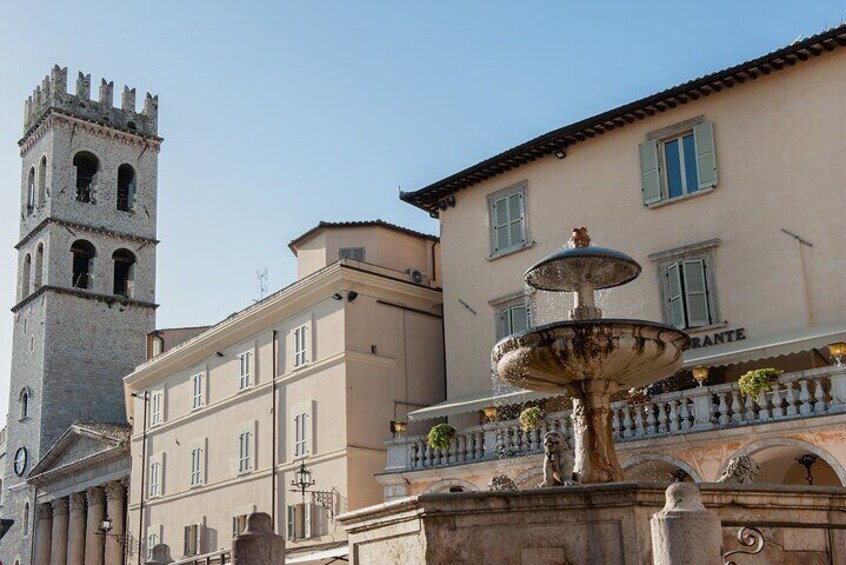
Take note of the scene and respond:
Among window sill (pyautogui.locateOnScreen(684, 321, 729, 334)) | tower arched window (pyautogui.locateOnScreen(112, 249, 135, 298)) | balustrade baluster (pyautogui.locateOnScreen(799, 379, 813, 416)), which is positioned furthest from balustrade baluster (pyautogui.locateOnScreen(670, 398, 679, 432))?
tower arched window (pyautogui.locateOnScreen(112, 249, 135, 298))

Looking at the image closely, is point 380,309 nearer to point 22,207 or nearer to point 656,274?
point 656,274

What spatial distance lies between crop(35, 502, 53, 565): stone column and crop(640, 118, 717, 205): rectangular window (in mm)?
44418

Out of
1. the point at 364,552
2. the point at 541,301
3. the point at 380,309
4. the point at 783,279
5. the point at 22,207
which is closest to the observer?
the point at 364,552

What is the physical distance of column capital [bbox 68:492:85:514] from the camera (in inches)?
2261

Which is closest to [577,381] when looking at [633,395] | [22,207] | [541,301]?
[633,395]

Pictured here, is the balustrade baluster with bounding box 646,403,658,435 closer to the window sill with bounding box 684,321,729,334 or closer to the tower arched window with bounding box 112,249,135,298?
the window sill with bounding box 684,321,729,334

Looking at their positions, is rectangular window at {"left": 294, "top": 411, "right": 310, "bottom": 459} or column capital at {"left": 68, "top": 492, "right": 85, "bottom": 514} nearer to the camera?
rectangular window at {"left": 294, "top": 411, "right": 310, "bottom": 459}

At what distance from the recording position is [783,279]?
25375 mm

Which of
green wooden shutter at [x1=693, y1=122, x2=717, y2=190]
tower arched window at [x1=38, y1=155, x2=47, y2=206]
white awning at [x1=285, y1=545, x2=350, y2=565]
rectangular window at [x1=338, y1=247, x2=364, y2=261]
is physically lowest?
white awning at [x1=285, y1=545, x2=350, y2=565]

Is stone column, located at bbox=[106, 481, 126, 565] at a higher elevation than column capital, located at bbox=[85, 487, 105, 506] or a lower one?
lower

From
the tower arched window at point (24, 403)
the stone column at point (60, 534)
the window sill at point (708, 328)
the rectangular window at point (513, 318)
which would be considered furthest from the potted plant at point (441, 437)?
the tower arched window at point (24, 403)

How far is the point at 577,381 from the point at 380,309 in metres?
19.4

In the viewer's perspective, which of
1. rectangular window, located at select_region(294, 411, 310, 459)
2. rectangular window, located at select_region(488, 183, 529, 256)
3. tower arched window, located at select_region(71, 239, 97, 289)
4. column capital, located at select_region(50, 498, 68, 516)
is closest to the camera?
rectangular window, located at select_region(488, 183, 529, 256)

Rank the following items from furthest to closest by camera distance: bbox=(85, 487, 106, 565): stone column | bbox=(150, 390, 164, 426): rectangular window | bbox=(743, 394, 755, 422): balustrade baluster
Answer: bbox=(85, 487, 106, 565): stone column < bbox=(150, 390, 164, 426): rectangular window < bbox=(743, 394, 755, 422): balustrade baluster
